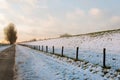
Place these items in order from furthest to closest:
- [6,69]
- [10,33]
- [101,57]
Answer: [10,33] → [101,57] → [6,69]

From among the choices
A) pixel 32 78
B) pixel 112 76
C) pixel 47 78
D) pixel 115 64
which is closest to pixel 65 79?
pixel 47 78

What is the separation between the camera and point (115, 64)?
1551cm

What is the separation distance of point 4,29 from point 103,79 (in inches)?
5658

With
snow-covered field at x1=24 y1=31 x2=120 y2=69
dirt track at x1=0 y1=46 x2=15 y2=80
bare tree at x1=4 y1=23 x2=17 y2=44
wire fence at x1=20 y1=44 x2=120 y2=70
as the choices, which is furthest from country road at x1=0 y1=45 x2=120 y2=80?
bare tree at x1=4 y1=23 x2=17 y2=44

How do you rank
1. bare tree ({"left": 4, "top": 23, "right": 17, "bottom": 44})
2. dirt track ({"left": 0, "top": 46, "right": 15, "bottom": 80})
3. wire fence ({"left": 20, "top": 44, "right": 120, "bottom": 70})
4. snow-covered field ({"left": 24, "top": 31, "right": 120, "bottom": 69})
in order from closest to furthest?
1. dirt track ({"left": 0, "top": 46, "right": 15, "bottom": 80})
2. wire fence ({"left": 20, "top": 44, "right": 120, "bottom": 70})
3. snow-covered field ({"left": 24, "top": 31, "right": 120, "bottom": 69})
4. bare tree ({"left": 4, "top": 23, "right": 17, "bottom": 44})

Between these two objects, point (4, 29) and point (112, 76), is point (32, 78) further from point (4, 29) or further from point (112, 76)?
point (4, 29)

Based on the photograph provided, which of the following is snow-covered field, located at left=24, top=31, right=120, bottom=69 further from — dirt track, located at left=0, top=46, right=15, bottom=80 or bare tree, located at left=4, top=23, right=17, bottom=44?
bare tree, located at left=4, top=23, right=17, bottom=44

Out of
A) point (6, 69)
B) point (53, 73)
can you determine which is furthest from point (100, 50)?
point (6, 69)

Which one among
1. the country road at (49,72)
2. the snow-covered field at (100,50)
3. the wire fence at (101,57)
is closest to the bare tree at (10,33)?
the snow-covered field at (100,50)

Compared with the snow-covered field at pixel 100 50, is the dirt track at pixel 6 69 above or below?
below

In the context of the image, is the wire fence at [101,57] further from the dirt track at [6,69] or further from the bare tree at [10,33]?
the bare tree at [10,33]

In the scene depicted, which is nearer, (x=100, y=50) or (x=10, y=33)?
(x=100, y=50)

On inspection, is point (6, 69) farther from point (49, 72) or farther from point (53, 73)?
point (53, 73)

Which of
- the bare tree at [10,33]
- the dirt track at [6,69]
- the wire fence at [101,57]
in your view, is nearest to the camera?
the dirt track at [6,69]
